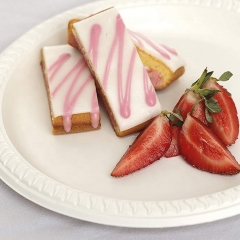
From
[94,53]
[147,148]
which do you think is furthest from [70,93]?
[147,148]

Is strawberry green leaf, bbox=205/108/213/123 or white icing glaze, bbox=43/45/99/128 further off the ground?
strawberry green leaf, bbox=205/108/213/123

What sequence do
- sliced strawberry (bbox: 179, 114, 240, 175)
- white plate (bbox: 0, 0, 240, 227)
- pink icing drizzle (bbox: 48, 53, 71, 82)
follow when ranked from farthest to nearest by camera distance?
pink icing drizzle (bbox: 48, 53, 71, 82), sliced strawberry (bbox: 179, 114, 240, 175), white plate (bbox: 0, 0, 240, 227)

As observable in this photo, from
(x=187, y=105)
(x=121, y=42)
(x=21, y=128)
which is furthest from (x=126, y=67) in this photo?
(x=21, y=128)

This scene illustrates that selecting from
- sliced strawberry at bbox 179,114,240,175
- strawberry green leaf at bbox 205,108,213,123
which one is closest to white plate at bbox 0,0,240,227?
sliced strawberry at bbox 179,114,240,175

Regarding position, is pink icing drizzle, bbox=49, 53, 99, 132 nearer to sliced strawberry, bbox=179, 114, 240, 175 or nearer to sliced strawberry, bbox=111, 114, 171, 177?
sliced strawberry, bbox=111, 114, 171, 177

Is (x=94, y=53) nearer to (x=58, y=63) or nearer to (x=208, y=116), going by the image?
(x=58, y=63)

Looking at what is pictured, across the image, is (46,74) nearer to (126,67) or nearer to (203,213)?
(126,67)

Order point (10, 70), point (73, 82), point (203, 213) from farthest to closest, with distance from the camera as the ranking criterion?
point (10, 70) → point (73, 82) → point (203, 213)
